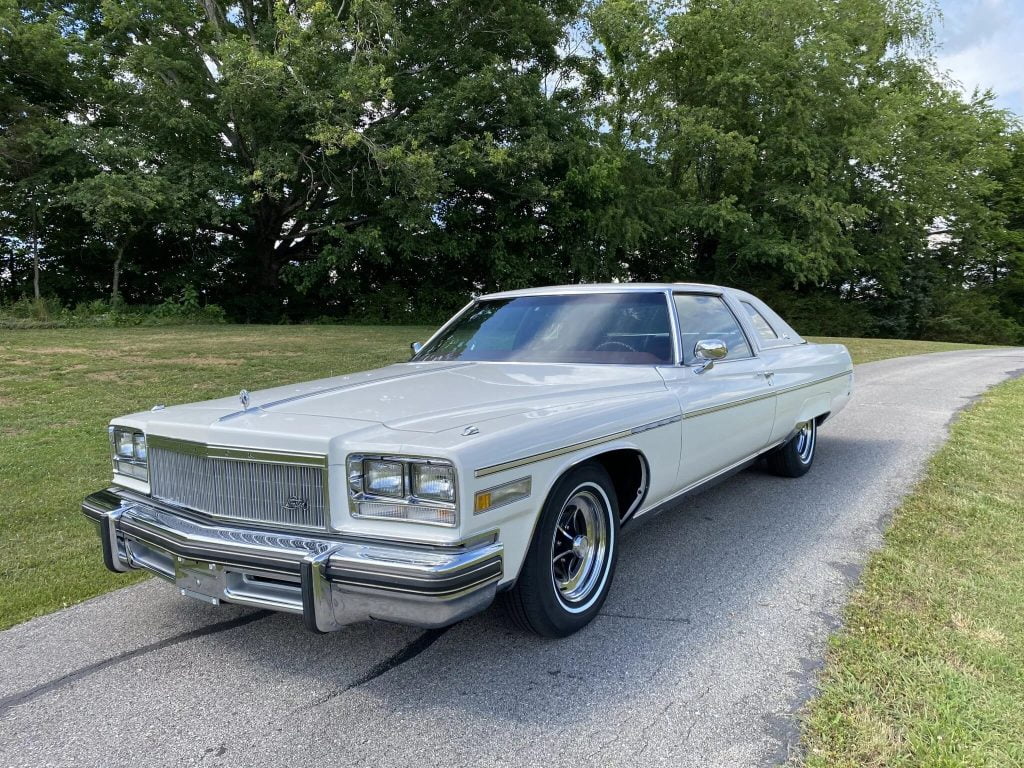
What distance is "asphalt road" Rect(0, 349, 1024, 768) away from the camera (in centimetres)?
230

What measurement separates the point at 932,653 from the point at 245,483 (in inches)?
114

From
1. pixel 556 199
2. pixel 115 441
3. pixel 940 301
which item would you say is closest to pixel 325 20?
pixel 556 199

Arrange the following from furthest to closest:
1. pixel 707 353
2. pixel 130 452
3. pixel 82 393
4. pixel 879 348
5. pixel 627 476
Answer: pixel 879 348 → pixel 82 393 → pixel 707 353 → pixel 627 476 → pixel 130 452

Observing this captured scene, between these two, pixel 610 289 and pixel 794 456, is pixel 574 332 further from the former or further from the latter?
pixel 794 456

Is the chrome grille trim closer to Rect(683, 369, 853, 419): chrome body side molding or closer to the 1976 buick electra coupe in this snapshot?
the 1976 buick electra coupe

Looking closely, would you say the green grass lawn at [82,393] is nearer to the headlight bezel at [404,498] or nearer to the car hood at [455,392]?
the car hood at [455,392]

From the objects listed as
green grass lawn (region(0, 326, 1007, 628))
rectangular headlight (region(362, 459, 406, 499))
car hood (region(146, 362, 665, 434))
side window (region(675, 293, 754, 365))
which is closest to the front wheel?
car hood (region(146, 362, 665, 434))

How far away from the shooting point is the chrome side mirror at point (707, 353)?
3.93 meters

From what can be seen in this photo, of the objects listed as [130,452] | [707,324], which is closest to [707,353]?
[707,324]

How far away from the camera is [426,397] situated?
10.6 ft

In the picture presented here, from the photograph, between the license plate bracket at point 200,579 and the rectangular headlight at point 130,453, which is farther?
the rectangular headlight at point 130,453

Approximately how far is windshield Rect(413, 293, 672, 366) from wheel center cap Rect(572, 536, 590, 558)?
1148mm

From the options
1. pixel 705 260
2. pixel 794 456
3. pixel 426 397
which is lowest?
pixel 794 456

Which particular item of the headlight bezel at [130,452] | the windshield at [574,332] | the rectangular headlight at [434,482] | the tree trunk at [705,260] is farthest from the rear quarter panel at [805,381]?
the tree trunk at [705,260]
